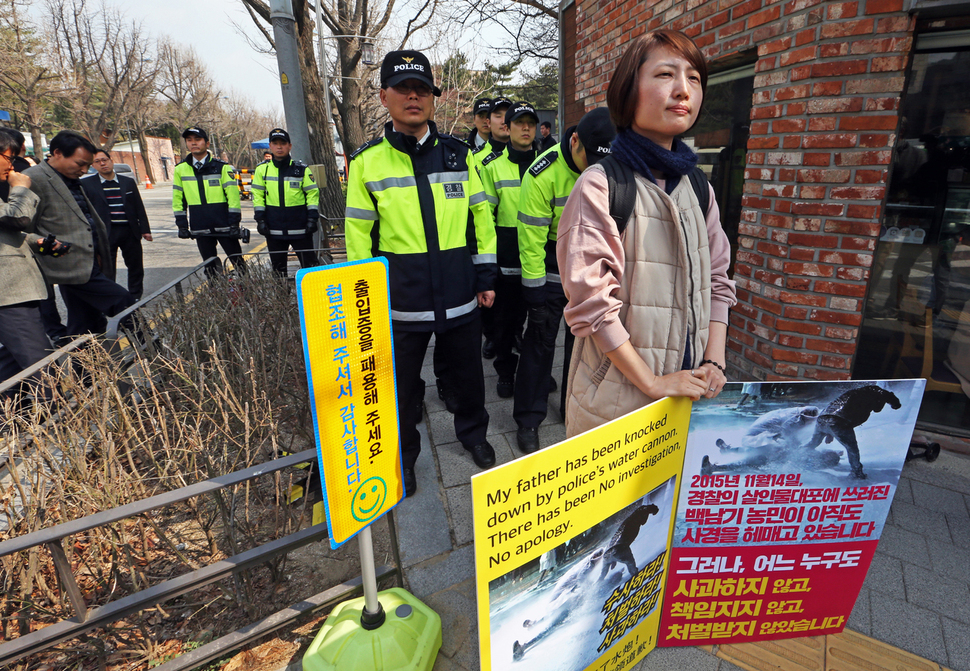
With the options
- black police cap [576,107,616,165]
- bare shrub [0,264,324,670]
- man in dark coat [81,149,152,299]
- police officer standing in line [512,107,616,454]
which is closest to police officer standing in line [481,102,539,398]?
police officer standing in line [512,107,616,454]

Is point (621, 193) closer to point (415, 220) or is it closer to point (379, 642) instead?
point (415, 220)

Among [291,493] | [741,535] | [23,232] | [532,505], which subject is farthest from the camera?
[23,232]

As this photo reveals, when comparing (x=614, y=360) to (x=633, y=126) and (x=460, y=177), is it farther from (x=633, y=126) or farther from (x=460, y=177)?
(x=460, y=177)

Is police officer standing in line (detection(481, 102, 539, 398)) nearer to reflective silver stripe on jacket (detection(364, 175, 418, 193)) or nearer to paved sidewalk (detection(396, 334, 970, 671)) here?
paved sidewalk (detection(396, 334, 970, 671))

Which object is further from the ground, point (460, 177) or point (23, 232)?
point (460, 177)

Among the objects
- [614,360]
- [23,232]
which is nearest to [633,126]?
[614,360]

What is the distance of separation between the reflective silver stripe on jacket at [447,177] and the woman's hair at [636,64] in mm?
1360

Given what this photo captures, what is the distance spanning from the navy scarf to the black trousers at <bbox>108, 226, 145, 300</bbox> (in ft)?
26.1

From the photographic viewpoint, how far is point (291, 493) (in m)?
3.07

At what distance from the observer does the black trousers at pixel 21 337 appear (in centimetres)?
402

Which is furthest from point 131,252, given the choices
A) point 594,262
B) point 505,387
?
point 594,262

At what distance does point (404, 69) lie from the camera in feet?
8.89

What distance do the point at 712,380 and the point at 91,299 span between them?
214 inches

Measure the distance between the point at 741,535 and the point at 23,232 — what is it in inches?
206
